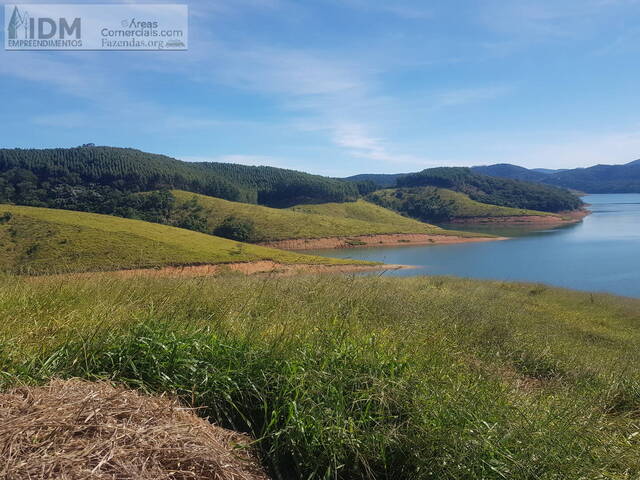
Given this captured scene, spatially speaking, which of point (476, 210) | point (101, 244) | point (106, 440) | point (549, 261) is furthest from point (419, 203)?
point (106, 440)

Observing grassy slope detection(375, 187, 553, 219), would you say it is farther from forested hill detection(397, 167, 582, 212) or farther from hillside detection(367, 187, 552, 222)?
forested hill detection(397, 167, 582, 212)

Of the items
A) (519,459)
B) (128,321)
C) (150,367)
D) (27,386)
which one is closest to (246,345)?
(150,367)

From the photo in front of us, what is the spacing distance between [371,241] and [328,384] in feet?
244

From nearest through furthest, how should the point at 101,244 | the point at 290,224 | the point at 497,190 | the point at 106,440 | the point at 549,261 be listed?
the point at 106,440 < the point at 101,244 < the point at 549,261 < the point at 290,224 < the point at 497,190

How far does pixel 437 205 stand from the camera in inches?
5187

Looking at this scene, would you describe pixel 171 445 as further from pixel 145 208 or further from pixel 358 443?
pixel 145 208

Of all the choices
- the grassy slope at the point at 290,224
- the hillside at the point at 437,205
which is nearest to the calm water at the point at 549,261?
the grassy slope at the point at 290,224

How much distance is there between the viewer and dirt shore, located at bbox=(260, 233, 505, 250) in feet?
234

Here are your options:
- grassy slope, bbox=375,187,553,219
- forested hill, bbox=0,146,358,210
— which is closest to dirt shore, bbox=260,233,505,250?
grassy slope, bbox=375,187,553,219

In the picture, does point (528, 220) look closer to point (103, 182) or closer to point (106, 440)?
point (103, 182)

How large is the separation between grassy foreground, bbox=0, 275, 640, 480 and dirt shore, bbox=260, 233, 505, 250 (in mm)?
66365

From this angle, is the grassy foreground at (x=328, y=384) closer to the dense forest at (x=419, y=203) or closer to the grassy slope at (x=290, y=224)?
the grassy slope at (x=290, y=224)

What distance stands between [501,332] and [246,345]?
4.90 metres

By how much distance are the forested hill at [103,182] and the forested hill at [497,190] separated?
4668 centimetres
